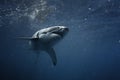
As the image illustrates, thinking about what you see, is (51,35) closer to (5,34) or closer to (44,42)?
(44,42)

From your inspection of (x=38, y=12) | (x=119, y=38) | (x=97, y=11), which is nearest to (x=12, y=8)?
(x=38, y=12)

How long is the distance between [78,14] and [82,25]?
17.9 ft

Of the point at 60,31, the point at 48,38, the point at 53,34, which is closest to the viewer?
the point at 60,31

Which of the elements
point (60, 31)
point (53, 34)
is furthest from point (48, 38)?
point (60, 31)

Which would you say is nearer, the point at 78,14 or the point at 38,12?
the point at 38,12

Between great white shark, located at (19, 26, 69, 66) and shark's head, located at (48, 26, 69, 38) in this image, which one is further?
great white shark, located at (19, 26, 69, 66)

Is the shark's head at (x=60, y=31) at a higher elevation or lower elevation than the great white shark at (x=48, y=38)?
higher

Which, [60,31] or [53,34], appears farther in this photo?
[53,34]

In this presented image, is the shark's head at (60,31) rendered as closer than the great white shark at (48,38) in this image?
Yes

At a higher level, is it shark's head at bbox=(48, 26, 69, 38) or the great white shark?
shark's head at bbox=(48, 26, 69, 38)

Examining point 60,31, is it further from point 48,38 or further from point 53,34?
point 48,38

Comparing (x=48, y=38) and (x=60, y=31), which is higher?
(x=60, y=31)

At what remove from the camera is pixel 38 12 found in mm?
22250

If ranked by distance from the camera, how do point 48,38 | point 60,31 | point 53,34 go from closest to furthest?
point 60,31
point 53,34
point 48,38
